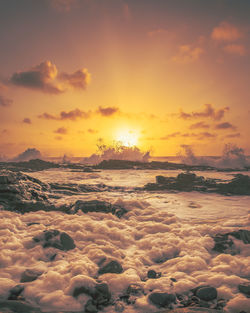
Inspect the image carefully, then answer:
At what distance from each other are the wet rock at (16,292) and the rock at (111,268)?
1174 millimetres

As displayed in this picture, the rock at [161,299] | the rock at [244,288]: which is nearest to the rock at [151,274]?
the rock at [161,299]

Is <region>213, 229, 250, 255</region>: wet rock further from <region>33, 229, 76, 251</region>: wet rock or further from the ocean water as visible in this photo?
<region>33, 229, 76, 251</region>: wet rock

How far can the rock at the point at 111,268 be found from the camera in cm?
361

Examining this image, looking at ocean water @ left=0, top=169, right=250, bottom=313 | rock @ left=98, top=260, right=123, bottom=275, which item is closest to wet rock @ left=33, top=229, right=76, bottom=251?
ocean water @ left=0, top=169, right=250, bottom=313

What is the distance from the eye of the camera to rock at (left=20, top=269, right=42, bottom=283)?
326 centimetres

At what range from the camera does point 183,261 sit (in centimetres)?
397

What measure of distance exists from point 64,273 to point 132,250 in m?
1.66

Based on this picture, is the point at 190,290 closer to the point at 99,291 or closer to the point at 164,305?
the point at 164,305

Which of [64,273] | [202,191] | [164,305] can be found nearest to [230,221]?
[164,305]

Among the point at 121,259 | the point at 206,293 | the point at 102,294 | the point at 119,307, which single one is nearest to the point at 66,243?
the point at 121,259

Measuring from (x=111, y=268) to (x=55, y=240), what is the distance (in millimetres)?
1541

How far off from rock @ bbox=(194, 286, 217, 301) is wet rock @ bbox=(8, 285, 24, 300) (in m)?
2.28

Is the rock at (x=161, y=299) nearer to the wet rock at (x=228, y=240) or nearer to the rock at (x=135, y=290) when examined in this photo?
the rock at (x=135, y=290)

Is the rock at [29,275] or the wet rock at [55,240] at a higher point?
the wet rock at [55,240]
